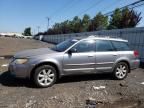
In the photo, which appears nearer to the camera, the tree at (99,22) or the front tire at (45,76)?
the front tire at (45,76)

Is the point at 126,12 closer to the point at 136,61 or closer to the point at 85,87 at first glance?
the point at 136,61

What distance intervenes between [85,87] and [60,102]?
5.97 feet

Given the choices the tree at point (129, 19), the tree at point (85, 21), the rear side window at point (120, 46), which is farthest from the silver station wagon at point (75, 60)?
the tree at point (85, 21)

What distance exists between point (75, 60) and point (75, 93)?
1.33m

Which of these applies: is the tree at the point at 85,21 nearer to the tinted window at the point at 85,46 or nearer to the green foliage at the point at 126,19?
the green foliage at the point at 126,19

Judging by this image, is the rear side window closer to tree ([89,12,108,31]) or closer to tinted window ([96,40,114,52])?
tinted window ([96,40,114,52])

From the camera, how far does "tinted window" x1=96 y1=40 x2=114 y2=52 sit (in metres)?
9.09

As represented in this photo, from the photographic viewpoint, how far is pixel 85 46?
29.0ft

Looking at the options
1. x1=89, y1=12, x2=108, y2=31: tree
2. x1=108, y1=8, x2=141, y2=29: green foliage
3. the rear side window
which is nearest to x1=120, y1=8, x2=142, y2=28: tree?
x1=108, y1=8, x2=141, y2=29: green foliage

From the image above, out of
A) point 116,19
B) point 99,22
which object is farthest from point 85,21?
point 116,19

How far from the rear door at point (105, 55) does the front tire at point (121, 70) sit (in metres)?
0.32

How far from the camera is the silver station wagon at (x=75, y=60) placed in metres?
7.82

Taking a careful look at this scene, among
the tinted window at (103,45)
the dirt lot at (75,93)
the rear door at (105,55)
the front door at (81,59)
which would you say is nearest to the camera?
the dirt lot at (75,93)

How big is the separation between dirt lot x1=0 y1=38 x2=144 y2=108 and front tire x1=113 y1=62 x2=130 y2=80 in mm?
223
